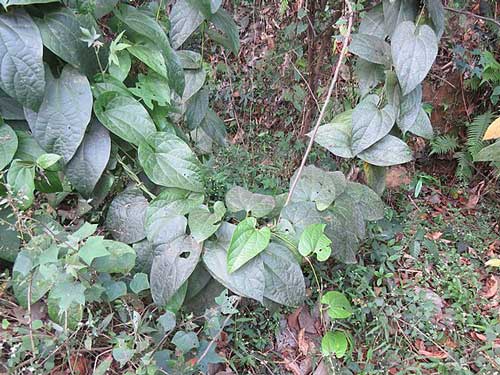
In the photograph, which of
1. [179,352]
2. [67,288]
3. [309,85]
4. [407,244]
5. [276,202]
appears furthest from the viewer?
[309,85]

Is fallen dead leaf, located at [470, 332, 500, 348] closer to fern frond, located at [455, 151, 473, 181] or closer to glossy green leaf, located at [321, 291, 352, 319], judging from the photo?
glossy green leaf, located at [321, 291, 352, 319]

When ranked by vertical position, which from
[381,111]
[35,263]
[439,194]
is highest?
[381,111]

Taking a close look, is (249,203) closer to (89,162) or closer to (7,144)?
(89,162)

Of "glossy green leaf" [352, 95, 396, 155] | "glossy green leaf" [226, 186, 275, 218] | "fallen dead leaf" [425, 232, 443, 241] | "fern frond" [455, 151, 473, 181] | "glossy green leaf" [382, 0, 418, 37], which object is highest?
"glossy green leaf" [382, 0, 418, 37]

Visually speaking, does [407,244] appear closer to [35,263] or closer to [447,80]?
[447,80]

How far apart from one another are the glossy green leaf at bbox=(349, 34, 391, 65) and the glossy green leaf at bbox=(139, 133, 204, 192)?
1.63 ft

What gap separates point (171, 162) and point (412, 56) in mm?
641

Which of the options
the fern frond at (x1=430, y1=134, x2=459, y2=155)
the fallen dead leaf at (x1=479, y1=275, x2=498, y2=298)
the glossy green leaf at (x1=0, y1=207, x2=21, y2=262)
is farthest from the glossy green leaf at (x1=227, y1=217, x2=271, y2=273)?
the fern frond at (x1=430, y1=134, x2=459, y2=155)

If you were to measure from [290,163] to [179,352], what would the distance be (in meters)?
1.20

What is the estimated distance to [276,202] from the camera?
1248 millimetres

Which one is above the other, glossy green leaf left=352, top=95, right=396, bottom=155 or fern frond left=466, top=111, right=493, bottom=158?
glossy green leaf left=352, top=95, right=396, bottom=155

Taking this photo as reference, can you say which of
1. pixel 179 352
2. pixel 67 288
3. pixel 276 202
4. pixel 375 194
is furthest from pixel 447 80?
pixel 67 288

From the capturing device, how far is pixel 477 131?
2180 millimetres

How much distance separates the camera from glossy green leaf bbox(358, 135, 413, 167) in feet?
3.70
